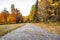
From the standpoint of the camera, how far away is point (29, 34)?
5.38m

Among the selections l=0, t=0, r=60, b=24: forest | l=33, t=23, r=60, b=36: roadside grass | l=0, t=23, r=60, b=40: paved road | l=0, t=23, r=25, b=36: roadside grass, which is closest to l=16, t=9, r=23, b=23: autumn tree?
l=0, t=0, r=60, b=24: forest

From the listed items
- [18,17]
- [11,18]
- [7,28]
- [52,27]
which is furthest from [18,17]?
[52,27]

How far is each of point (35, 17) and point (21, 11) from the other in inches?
16.6

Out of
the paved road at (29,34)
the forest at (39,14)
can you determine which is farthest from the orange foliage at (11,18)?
the paved road at (29,34)

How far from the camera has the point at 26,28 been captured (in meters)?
5.67

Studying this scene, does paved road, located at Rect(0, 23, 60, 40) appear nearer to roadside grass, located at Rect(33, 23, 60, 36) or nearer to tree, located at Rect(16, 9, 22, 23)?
roadside grass, located at Rect(33, 23, 60, 36)

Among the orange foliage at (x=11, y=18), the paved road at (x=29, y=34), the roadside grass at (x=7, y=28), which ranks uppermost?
the orange foliage at (x=11, y=18)

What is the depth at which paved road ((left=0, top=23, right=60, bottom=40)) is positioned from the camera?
17.1ft

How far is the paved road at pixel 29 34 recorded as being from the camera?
17.1 ft

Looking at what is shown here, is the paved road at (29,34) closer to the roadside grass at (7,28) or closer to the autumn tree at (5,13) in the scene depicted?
the roadside grass at (7,28)

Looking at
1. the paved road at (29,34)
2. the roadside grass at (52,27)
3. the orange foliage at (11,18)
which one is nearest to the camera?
Result: the paved road at (29,34)

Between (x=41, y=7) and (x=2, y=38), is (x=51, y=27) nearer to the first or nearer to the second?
(x=41, y=7)

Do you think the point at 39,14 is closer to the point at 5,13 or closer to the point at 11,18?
A: the point at 11,18

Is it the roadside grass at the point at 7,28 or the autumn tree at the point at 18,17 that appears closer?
the roadside grass at the point at 7,28
